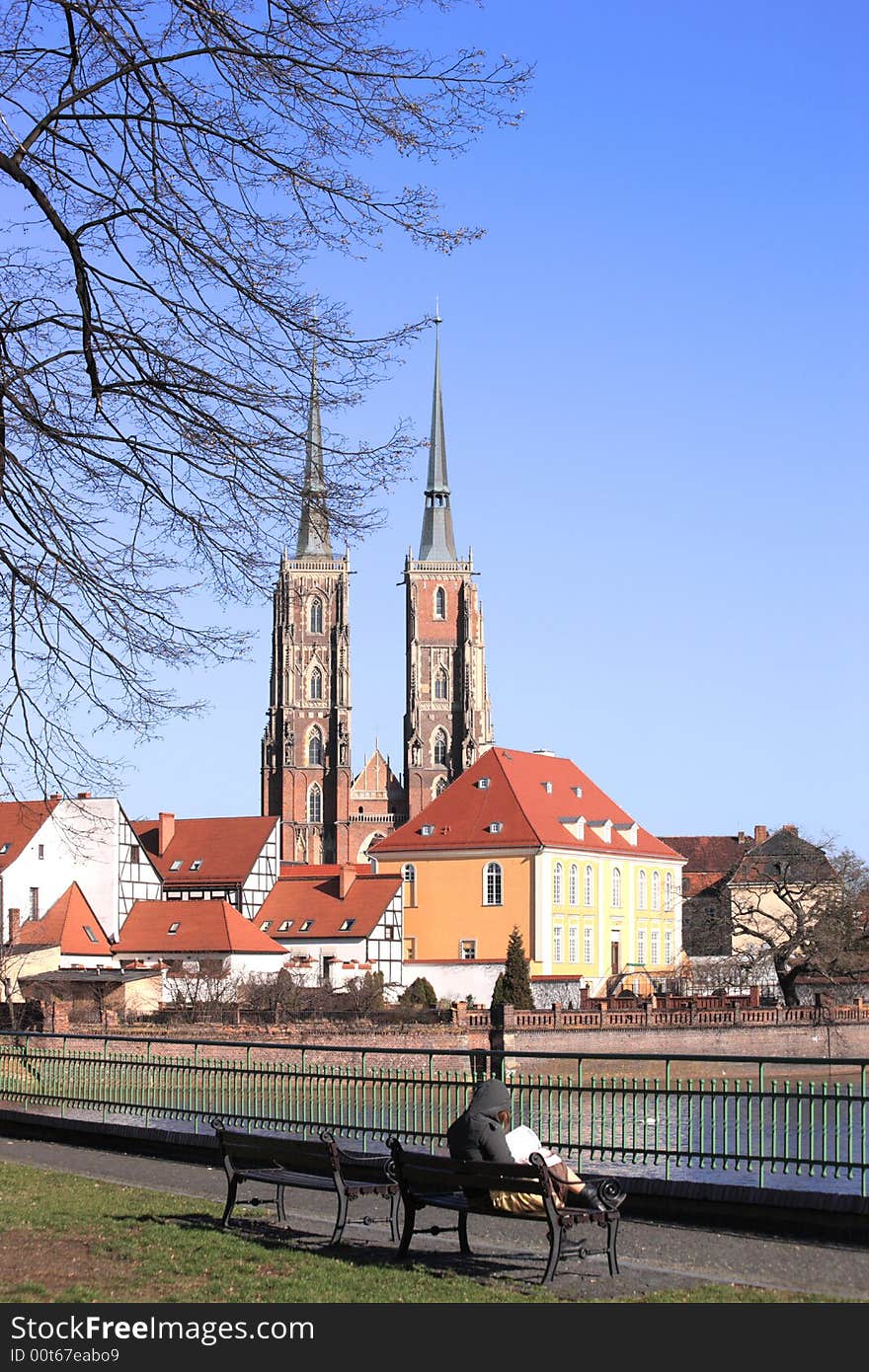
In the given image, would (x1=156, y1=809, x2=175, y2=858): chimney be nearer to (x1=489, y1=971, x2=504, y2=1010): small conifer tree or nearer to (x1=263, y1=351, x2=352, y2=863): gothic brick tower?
(x1=489, y1=971, x2=504, y2=1010): small conifer tree

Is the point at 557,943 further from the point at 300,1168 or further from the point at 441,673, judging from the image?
the point at 300,1168

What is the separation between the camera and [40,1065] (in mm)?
23172

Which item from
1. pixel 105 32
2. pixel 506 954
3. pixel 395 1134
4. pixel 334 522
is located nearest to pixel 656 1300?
pixel 334 522

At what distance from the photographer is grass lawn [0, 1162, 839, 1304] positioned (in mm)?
9328

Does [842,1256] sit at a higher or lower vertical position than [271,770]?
lower

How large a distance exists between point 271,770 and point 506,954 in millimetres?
54727

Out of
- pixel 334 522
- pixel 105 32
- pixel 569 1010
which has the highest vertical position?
pixel 105 32

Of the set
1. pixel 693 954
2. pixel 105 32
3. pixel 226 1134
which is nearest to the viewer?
pixel 105 32

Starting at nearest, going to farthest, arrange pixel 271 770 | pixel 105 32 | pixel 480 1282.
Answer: pixel 480 1282
pixel 105 32
pixel 271 770

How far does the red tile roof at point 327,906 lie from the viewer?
66.8 meters

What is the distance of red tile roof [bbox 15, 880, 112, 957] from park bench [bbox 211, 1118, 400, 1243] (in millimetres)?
45263

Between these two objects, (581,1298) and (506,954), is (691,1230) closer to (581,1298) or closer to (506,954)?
(581,1298)

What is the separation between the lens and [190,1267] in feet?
33.5

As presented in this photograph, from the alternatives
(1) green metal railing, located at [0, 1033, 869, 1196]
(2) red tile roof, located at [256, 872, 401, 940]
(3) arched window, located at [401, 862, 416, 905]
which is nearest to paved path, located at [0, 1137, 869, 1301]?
(1) green metal railing, located at [0, 1033, 869, 1196]
